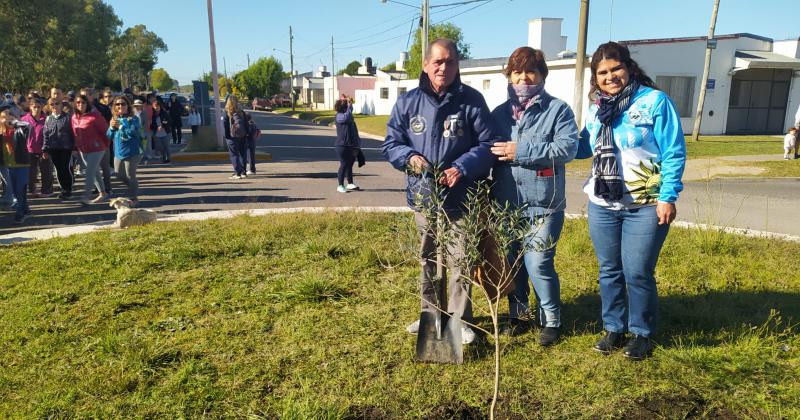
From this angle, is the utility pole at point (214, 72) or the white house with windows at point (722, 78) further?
the white house with windows at point (722, 78)

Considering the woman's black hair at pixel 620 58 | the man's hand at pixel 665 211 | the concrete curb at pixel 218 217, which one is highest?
the woman's black hair at pixel 620 58

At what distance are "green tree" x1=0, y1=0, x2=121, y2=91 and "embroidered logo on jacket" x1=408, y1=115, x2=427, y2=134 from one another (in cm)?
2472

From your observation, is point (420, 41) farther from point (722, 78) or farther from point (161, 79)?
point (161, 79)

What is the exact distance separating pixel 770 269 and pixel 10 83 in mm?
36013

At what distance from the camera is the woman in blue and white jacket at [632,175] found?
295 cm

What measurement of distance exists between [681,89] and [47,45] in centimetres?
3633

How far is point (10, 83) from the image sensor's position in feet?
97.7

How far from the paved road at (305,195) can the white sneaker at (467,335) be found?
3291mm

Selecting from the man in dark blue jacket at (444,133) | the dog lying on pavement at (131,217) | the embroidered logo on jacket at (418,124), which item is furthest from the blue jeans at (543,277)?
the dog lying on pavement at (131,217)

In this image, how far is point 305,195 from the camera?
9.35 m

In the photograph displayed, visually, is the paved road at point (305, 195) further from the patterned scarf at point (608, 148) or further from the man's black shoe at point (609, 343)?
the patterned scarf at point (608, 148)

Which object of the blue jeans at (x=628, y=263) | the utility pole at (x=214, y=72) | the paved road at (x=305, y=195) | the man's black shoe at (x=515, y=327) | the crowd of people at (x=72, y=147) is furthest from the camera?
the utility pole at (x=214, y=72)

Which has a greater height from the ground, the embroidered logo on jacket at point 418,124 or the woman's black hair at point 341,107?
the woman's black hair at point 341,107

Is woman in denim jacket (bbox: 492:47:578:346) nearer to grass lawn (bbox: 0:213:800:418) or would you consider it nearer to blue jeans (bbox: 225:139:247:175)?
grass lawn (bbox: 0:213:800:418)
